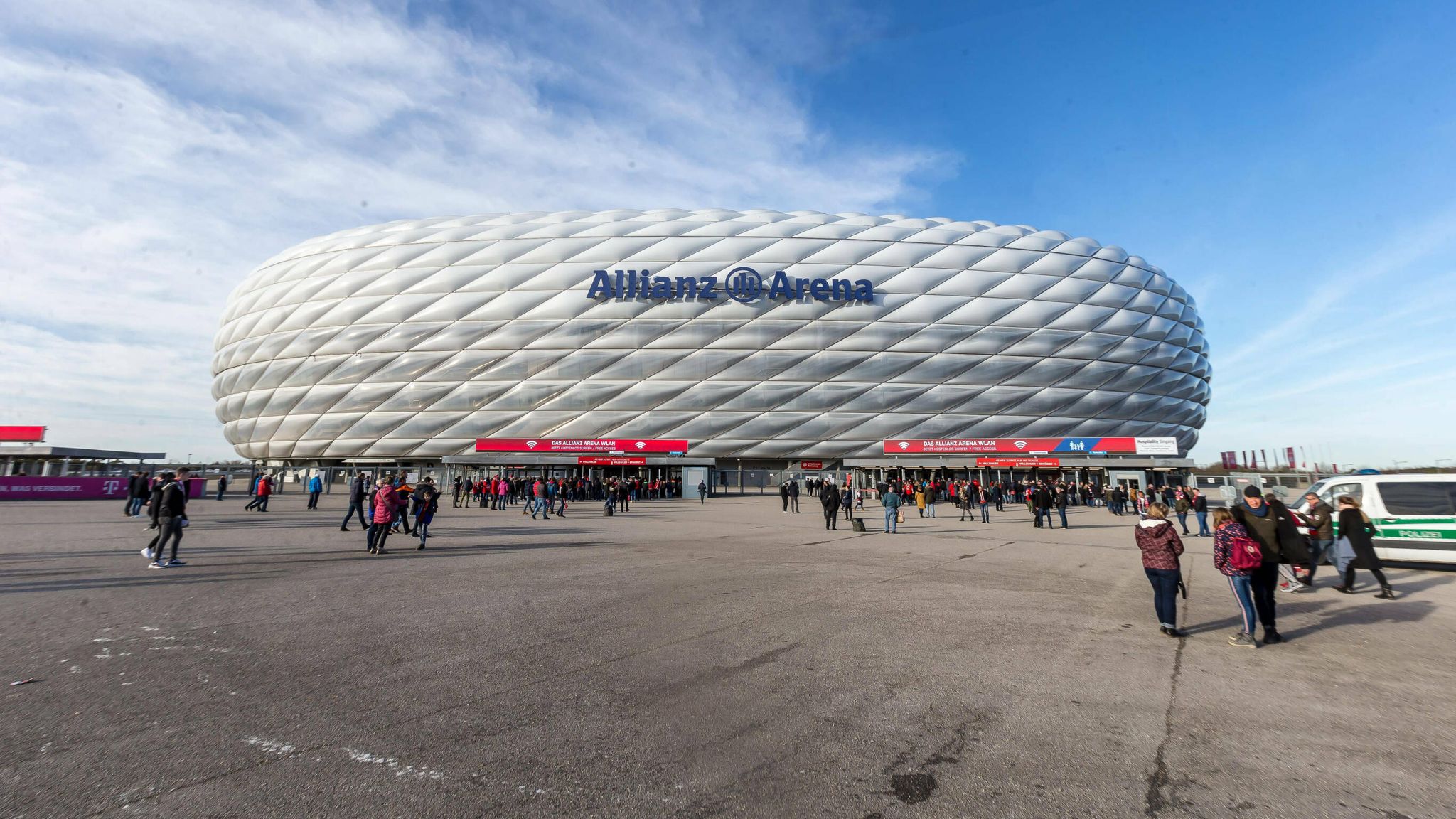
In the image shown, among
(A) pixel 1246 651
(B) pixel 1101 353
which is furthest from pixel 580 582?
(B) pixel 1101 353

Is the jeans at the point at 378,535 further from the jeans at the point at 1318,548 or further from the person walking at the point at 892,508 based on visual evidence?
the jeans at the point at 1318,548

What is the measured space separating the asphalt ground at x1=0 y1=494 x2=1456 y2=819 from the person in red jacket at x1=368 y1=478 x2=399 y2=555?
2334 mm

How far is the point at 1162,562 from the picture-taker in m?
5.82

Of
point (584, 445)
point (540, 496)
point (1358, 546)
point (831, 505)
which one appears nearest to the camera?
point (1358, 546)

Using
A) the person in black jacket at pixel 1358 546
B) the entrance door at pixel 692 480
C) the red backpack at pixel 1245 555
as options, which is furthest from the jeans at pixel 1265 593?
the entrance door at pixel 692 480

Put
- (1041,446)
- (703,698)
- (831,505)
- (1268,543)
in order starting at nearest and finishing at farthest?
(703,698)
(1268,543)
(831,505)
(1041,446)

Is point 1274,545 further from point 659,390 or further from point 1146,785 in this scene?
point 659,390

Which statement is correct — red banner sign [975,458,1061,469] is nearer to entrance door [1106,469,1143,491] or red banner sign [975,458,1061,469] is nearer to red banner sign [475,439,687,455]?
entrance door [1106,469,1143,491]

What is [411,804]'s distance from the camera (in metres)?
2.67

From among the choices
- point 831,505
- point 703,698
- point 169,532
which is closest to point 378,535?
point 169,532

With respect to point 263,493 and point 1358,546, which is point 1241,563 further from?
point 263,493

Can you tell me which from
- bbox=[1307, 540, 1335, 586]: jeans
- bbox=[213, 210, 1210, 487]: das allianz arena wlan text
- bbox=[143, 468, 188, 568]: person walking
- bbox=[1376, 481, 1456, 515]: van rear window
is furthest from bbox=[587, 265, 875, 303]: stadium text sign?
bbox=[1307, 540, 1335, 586]: jeans

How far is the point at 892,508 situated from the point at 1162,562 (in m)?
10.9

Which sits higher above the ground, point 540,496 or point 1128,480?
point 1128,480
